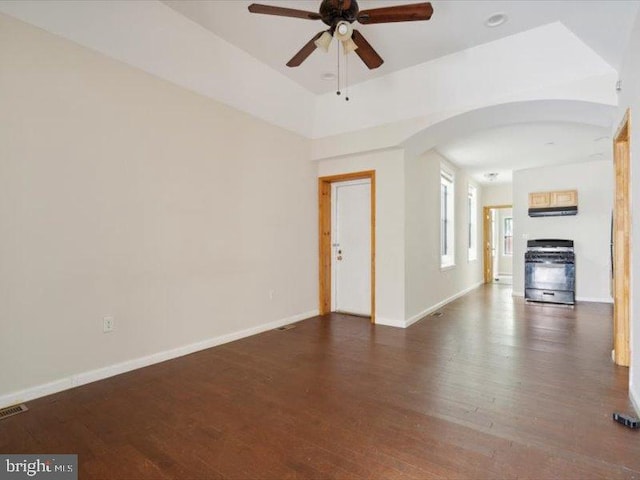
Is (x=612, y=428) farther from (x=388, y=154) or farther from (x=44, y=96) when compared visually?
(x=44, y=96)

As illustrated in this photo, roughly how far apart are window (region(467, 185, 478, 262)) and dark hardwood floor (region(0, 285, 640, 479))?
182 inches

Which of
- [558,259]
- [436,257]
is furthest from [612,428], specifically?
[558,259]

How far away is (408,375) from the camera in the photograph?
9.52 feet

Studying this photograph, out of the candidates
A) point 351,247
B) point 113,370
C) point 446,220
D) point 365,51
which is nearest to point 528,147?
point 446,220

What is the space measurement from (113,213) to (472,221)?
26.2ft

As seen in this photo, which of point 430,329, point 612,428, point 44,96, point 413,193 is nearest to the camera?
point 612,428

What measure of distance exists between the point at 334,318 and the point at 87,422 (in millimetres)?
3399

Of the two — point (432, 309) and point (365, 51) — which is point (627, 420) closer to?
point (365, 51)

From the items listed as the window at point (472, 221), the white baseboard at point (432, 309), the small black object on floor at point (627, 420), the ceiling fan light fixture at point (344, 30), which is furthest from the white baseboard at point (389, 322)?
the window at point (472, 221)

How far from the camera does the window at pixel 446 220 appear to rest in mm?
6222

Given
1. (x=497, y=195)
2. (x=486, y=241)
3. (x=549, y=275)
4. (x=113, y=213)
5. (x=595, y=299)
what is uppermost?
(x=497, y=195)

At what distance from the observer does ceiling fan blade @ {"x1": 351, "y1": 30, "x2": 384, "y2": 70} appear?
260 centimetres

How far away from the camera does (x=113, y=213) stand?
2.88m

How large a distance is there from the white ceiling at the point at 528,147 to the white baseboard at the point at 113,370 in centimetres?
440
